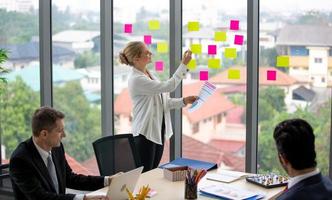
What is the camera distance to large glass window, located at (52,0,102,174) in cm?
546

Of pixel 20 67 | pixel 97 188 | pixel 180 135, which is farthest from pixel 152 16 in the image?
pixel 97 188

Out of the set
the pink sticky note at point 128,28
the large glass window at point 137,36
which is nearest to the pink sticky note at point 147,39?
the large glass window at point 137,36

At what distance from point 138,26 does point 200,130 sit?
1.16 meters

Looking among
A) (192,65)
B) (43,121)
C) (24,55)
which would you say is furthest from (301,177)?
(24,55)

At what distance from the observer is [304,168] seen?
2340 millimetres

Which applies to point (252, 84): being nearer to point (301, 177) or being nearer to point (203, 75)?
point (203, 75)

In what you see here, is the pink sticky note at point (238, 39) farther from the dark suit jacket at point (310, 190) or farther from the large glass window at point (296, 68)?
the dark suit jacket at point (310, 190)

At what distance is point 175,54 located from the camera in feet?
Result: 16.6

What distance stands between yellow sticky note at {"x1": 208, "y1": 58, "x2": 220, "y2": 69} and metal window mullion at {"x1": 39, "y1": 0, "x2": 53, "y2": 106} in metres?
1.74

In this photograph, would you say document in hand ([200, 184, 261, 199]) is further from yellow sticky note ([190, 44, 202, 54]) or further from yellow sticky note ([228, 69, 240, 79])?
yellow sticky note ([190, 44, 202, 54])

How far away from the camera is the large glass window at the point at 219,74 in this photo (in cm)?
482

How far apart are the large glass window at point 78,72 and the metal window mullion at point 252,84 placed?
5.05 feet

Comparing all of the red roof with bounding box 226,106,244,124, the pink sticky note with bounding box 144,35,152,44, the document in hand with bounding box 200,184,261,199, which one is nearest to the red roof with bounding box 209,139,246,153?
the red roof with bounding box 226,106,244,124

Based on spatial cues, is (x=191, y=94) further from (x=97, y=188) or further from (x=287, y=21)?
(x=97, y=188)
